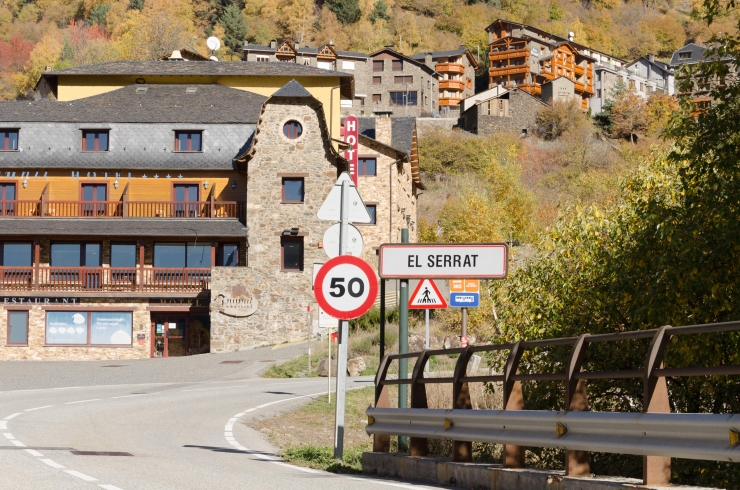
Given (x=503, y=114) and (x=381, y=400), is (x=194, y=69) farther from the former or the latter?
(x=503, y=114)

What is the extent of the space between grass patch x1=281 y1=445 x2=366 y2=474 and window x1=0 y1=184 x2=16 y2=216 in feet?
127

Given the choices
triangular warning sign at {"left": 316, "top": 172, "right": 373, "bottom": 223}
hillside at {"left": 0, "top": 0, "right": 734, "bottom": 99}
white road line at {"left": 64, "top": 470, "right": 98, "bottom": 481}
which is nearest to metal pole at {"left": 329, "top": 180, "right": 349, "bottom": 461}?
triangular warning sign at {"left": 316, "top": 172, "right": 373, "bottom": 223}

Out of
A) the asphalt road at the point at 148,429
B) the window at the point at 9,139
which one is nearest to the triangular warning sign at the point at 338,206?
the asphalt road at the point at 148,429

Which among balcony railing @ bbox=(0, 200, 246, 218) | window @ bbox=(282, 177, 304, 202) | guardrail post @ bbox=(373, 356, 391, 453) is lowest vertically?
guardrail post @ bbox=(373, 356, 391, 453)

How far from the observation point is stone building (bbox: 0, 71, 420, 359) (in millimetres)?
46531

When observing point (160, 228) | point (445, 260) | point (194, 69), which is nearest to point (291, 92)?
point (160, 228)

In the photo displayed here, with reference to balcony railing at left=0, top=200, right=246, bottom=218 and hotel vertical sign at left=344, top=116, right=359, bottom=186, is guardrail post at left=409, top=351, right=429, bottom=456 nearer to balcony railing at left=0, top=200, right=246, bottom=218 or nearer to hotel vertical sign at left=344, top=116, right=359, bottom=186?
Result: balcony railing at left=0, top=200, right=246, bottom=218

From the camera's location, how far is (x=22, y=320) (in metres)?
46.7

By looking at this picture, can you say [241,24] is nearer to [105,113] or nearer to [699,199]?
[105,113]

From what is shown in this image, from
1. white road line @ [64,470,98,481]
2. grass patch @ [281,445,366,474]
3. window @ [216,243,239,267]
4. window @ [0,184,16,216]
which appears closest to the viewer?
white road line @ [64,470,98,481]

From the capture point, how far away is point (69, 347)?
153ft

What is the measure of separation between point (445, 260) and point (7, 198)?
43.5 metres

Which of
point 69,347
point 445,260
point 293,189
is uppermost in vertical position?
point 293,189

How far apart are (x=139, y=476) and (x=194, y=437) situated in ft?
20.3
